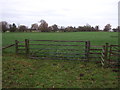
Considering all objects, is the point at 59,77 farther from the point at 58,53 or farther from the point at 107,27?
the point at 107,27

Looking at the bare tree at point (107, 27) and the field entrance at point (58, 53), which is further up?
the bare tree at point (107, 27)

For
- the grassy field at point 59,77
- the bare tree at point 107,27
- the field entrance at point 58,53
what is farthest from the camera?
the bare tree at point 107,27

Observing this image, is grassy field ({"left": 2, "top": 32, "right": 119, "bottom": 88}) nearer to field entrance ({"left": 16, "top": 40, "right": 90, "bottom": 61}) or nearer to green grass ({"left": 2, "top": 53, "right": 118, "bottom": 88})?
green grass ({"left": 2, "top": 53, "right": 118, "bottom": 88})

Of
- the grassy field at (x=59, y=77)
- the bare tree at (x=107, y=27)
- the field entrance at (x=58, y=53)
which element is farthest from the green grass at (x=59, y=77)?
the bare tree at (x=107, y=27)

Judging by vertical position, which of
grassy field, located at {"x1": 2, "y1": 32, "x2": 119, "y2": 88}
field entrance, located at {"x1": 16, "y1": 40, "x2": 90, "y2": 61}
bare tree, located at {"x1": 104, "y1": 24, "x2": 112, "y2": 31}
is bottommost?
grassy field, located at {"x1": 2, "y1": 32, "x2": 119, "y2": 88}

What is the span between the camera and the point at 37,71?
5742 mm

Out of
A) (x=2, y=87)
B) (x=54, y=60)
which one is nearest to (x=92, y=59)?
(x=54, y=60)

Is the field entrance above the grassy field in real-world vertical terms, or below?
above

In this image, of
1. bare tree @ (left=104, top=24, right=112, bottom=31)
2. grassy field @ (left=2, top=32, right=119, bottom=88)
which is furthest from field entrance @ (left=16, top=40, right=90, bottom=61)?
bare tree @ (left=104, top=24, right=112, bottom=31)

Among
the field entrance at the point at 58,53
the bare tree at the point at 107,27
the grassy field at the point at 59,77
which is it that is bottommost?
the grassy field at the point at 59,77

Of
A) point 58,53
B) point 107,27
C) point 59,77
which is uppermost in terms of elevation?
point 107,27

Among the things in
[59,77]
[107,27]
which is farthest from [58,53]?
[107,27]

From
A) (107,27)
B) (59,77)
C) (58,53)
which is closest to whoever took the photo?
(59,77)

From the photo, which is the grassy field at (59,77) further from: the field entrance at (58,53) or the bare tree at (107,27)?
the bare tree at (107,27)
